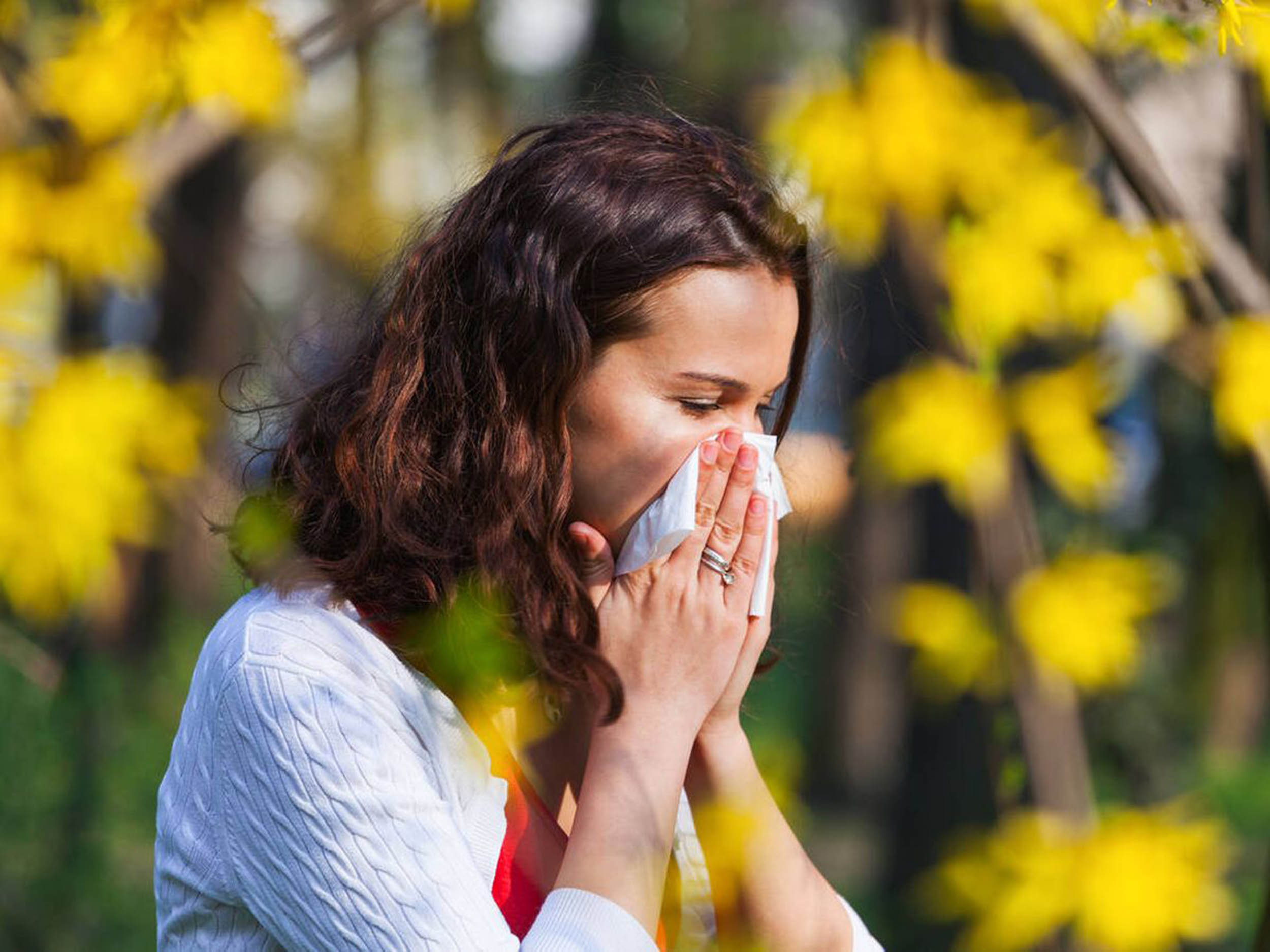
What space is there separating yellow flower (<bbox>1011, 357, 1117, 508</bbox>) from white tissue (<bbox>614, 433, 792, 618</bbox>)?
744 millimetres

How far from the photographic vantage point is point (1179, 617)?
7.51m

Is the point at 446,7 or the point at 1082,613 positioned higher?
the point at 446,7

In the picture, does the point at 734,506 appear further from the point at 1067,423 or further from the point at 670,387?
the point at 1067,423

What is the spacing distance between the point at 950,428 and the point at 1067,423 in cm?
22

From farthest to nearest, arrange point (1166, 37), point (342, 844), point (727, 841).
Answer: point (1166, 37) → point (727, 841) → point (342, 844)

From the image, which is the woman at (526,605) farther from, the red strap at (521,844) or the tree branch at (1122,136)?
the tree branch at (1122,136)

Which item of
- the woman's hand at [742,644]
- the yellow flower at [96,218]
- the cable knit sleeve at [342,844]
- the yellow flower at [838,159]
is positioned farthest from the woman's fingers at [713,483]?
the yellow flower at [96,218]

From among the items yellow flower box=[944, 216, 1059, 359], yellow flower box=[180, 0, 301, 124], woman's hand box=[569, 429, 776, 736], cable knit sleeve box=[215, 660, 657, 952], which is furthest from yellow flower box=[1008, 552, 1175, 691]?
yellow flower box=[180, 0, 301, 124]

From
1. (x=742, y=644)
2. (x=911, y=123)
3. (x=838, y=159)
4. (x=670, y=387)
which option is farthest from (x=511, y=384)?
(x=911, y=123)

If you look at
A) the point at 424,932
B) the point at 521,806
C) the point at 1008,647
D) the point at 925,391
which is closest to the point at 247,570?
the point at 521,806

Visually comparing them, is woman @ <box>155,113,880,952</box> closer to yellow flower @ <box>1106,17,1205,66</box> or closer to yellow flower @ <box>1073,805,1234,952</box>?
yellow flower @ <box>1073,805,1234,952</box>

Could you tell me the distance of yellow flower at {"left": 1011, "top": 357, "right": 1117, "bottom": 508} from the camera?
2.39 meters

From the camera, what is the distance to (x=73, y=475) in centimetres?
219

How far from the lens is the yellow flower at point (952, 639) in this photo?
8.18 feet
